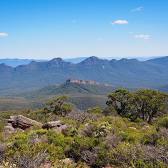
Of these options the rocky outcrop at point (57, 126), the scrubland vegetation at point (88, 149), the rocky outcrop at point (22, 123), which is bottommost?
the rocky outcrop at point (22, 123)

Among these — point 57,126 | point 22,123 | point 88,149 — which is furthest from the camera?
point 22,123

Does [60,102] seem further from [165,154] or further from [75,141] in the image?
[165,154]

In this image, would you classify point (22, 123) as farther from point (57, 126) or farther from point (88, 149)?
point (88, 149)

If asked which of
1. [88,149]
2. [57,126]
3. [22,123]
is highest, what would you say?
[88,149]

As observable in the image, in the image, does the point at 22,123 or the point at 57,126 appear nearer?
the point at 57,126

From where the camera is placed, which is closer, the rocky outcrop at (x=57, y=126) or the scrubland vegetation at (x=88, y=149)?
the scrubland vegetation at (x=88, y=149)

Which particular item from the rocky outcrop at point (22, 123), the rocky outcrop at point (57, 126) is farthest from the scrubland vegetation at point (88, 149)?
the rocky outcrop at point (22, 123)

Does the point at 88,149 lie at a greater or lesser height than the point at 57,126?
greater

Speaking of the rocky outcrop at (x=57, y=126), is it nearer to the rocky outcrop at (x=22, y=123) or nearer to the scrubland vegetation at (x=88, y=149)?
the scrubland vegetation at (x=88, y=149)

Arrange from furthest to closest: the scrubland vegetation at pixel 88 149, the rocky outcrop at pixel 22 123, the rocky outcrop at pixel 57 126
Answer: the rocky outcrop at pixel 22 123
the rocky outcrop at pixel 57 126
the scrubland vegetation at pixel 88 149

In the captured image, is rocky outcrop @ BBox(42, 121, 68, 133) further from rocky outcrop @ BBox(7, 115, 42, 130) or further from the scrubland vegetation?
rocky outcrop @ BBox(7, 115, 42, 130)

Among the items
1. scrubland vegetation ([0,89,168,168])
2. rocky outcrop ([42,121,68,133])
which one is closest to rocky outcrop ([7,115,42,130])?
scrubland vegetation ([0,89,168,168])

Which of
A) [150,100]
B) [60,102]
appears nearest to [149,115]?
[150,100]

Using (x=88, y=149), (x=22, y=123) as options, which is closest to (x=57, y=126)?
(x=22, y=123)
